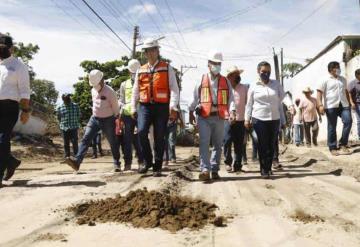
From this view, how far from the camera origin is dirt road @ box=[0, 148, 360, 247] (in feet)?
12.4

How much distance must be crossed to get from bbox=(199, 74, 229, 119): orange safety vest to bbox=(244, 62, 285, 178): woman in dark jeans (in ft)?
2.16

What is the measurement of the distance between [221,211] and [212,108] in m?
2.56

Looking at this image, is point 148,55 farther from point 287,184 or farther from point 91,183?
point 287,184

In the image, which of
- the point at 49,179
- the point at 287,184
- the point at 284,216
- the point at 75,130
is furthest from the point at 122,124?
the point at 284,216

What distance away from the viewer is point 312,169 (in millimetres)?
8867

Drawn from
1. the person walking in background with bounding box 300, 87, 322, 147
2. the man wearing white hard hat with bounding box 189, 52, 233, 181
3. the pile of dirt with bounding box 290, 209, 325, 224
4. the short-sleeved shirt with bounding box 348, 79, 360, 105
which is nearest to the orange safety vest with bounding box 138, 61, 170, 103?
the man wearing white hard hat with bounding box 189, 52, 233, 181

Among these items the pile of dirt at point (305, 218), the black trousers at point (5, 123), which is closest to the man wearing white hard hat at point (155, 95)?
the black trousers at point (5, 123)

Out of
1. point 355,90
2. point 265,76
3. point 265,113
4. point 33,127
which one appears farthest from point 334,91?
point 33,127

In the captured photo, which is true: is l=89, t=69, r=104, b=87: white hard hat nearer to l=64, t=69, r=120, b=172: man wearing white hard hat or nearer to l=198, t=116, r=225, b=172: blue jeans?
l=64, t=69, r=120, b=172: man wearing white hard hat

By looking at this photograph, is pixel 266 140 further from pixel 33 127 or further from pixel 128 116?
pixel 33 127

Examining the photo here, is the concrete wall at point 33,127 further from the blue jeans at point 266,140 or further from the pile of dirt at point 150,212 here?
the pile of dirt at point 150,212

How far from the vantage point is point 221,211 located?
4789 mm

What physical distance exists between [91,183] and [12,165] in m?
1.22

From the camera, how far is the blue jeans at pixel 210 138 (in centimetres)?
709
